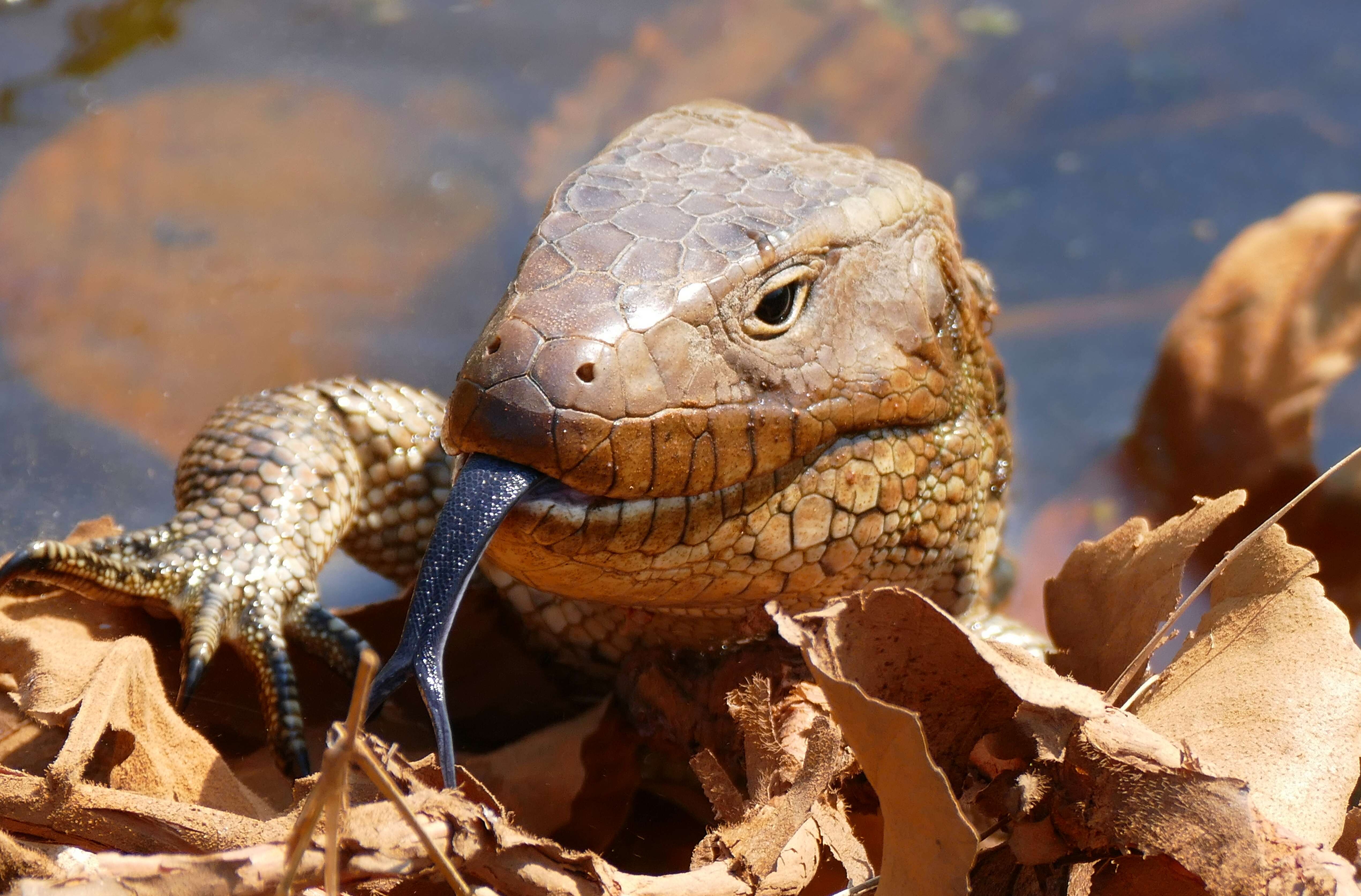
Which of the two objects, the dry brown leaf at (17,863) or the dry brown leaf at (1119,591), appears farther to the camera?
the dry brown leaf at (1119,591)

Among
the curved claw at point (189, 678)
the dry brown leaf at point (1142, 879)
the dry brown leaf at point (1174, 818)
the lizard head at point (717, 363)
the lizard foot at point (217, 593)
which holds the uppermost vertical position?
the lizard head at point (717, 363)

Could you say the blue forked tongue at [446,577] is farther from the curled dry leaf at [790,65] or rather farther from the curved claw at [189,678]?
the curled dry leaf at [790,65]

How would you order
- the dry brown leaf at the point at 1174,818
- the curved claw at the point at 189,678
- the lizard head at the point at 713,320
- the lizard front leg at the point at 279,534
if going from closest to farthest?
the dry brown leaf at the point at 1174,818
the lizard head at the point at 713,320
the curved claw at the point at 189,678
the lizard front leg at the point at 279,534

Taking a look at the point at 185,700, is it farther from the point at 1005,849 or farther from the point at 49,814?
the point at 1005,849

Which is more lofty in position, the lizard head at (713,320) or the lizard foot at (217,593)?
the lizard head at (713,320)

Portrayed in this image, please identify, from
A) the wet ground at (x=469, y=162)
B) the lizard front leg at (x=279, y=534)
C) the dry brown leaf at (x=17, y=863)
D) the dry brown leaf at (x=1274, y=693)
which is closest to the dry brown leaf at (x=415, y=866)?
the dry brown leaf at (x=17, y=863)

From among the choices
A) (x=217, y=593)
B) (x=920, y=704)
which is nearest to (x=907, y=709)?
(x=920, y=704)

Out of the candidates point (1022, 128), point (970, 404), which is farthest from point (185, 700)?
point (1022, 128)
